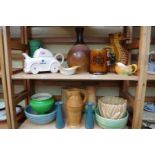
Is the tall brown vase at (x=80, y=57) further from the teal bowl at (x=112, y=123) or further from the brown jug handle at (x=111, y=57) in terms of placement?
the teal bowl at (x=112, y=123)

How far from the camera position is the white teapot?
32.1 inches

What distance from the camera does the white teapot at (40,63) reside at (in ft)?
2.68

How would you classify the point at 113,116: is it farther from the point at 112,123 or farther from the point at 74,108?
the point at 74,108

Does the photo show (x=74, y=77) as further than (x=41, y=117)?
No

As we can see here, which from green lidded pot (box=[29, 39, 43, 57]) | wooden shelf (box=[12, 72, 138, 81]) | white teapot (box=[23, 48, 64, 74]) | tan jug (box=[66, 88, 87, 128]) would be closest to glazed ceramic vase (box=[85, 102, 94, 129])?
tan jug (box=[66, 88, 87, 128])

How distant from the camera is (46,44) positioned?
107 cm

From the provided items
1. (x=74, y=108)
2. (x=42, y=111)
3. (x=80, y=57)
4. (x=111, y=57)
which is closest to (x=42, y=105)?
(x=42, y=111)

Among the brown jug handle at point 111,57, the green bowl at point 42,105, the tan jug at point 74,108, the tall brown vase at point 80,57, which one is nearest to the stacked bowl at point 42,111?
the green bowl at point 42,105

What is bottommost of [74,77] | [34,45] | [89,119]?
[89,119]

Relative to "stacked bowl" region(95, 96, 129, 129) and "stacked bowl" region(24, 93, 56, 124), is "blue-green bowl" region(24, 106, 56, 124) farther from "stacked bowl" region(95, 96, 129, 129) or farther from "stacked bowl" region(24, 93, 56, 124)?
"stacked bowl" region(95, 96, 129, 129)

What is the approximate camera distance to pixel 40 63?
0.83 metres
